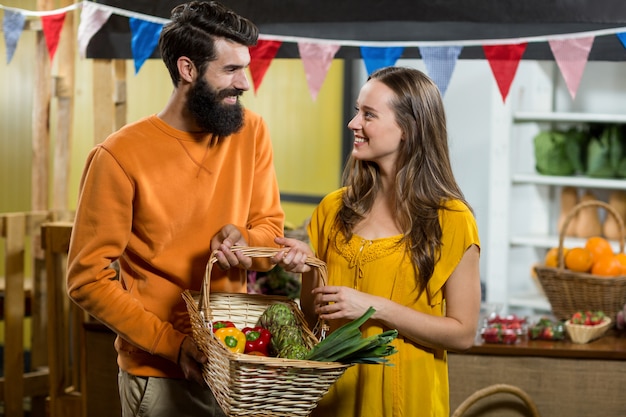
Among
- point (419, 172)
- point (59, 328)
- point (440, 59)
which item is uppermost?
point (440, 59)

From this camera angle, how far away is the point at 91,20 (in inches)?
130

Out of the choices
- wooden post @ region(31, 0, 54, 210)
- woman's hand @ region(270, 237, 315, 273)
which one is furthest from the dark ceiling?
woman's hand @ region(270, 237, 315, 273)

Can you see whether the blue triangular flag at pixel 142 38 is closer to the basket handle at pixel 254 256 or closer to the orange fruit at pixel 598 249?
the basket handle at pixel 254 256

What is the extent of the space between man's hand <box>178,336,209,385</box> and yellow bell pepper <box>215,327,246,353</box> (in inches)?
4.8

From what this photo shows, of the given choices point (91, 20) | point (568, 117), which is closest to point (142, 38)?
point (91, 20)

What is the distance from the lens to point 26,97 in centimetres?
587

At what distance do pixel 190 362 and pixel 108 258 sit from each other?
0.96 ft

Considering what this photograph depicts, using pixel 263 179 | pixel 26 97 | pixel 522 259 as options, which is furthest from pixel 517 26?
pixel 26 97

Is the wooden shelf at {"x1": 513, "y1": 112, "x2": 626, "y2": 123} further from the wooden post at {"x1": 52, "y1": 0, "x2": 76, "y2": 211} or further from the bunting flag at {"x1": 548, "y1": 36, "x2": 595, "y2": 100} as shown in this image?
the wooden post at {"x1": 52, "y1": 0, "x2": 76, "y2": 211}

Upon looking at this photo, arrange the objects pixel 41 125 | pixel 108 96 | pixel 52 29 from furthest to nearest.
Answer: pixel 41 125 < pixel 108 96 < pixel 52 29

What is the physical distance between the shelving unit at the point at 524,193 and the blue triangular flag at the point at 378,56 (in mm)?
1759

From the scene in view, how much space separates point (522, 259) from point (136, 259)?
328cm

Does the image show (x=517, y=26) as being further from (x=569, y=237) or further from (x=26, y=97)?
(x=26, y=97)

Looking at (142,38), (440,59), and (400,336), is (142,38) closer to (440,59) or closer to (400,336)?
(440,59)
